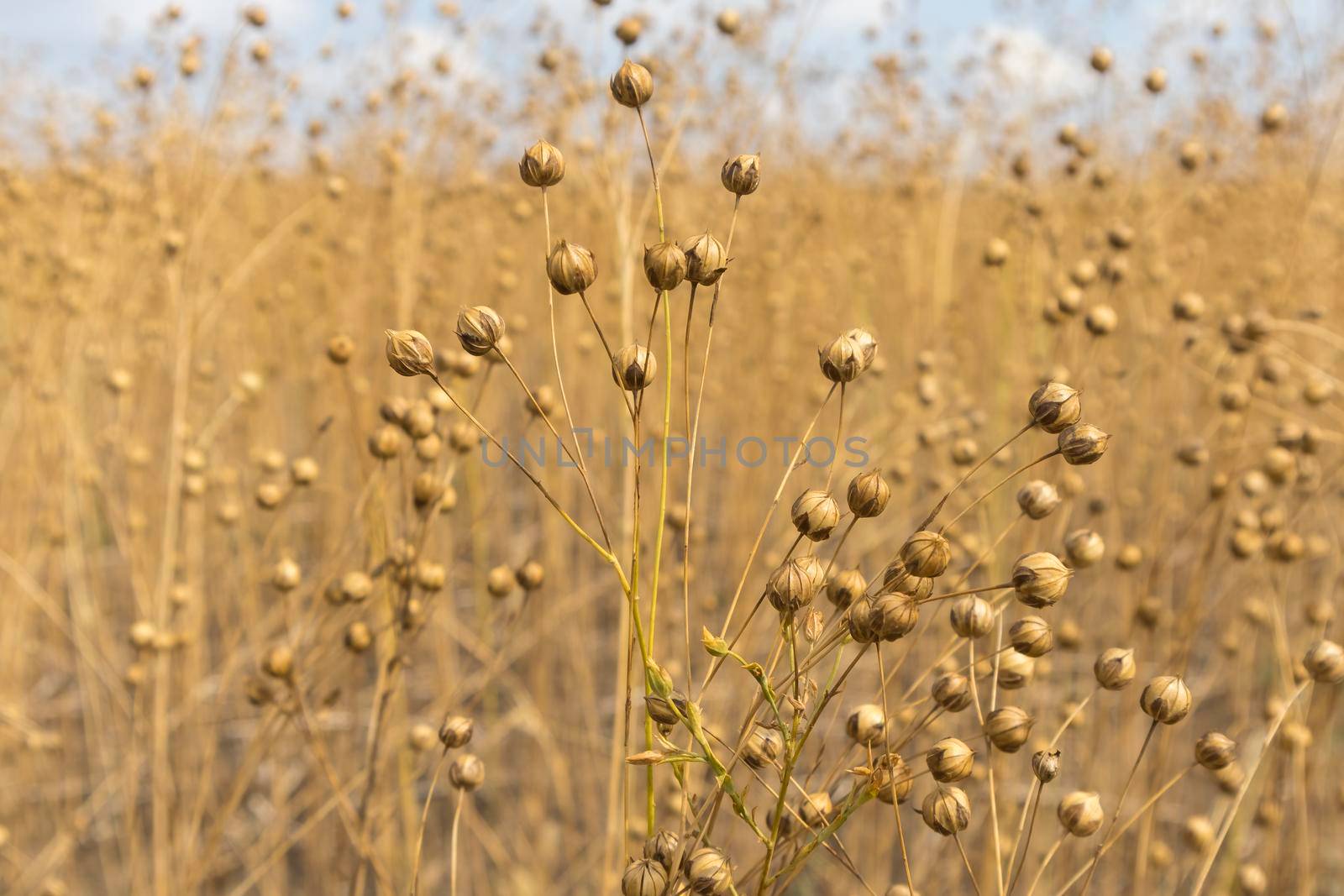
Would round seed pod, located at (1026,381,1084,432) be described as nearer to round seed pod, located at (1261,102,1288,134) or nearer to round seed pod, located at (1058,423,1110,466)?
round seed pod, located at (1058,423,1110,466)

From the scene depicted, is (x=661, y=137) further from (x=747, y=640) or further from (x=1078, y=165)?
(x=747, y=640)

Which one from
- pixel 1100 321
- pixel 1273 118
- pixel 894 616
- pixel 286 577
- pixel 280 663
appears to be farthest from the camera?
pixel 1273 118

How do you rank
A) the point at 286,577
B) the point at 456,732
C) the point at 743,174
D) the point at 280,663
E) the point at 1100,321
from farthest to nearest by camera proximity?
the point at 1100,321 < the point at 286,577 < the point at 280,663 < the point at 456,732 < the point at 743,174

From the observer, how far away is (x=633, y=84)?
0.60m

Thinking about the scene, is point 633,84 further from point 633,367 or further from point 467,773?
point 467,773

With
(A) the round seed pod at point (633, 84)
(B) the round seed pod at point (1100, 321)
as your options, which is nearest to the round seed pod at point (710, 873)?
(A) the round seed pod at point (633, 84)

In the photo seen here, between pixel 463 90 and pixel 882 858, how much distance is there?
1824 mm

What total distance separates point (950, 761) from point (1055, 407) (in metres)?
0.23

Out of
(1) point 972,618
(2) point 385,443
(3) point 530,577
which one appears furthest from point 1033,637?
(2) point 385,443

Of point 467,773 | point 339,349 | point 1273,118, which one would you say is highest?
point 1273,118

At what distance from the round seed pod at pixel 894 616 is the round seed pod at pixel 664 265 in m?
0.21

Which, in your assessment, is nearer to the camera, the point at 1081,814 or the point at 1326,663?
the point at 1081,814

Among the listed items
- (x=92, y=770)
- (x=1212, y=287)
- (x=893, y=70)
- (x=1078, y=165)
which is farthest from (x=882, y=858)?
(x=1212, y=287)

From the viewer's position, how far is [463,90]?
2088 mm
